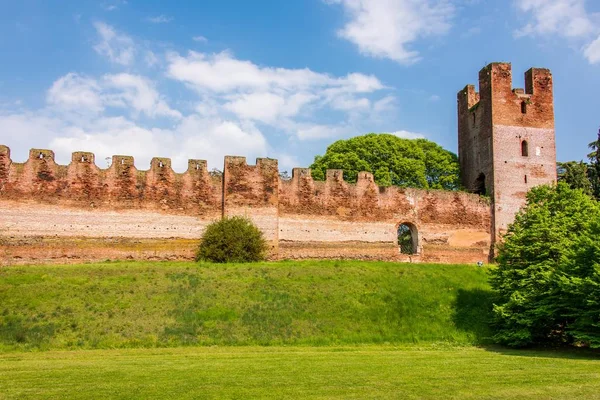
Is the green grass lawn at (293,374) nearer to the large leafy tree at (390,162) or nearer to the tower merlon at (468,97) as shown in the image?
the large leafy tree at (390,162)

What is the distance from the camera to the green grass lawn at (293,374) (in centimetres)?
1311

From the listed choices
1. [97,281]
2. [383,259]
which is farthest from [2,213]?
[383,259]

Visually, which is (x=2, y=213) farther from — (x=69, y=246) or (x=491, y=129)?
(x=491, y=129)

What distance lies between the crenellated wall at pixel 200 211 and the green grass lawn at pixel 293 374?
13464 mm

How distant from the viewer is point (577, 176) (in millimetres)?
44375

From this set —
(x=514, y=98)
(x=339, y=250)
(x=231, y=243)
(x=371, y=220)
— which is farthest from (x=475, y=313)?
(x=514, y=98)

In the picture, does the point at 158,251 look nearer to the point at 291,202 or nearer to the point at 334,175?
the point at 291,202

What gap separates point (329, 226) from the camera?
36.4 m

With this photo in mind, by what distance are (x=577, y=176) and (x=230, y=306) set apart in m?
29.6

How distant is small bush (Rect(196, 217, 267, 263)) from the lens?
32.4 metres

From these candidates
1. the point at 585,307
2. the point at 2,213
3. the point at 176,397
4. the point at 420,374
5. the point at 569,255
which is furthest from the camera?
the point at 2,213

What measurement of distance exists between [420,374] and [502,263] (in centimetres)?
1108

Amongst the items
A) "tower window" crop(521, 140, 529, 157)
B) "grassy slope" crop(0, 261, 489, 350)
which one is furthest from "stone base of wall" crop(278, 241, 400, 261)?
"tower window" crop(521, 140, 529, 157)

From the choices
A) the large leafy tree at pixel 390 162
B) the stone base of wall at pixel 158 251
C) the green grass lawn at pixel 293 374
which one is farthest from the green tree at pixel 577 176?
the green grass lawn at pixel 293 374
